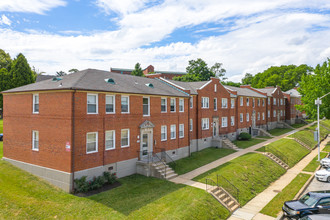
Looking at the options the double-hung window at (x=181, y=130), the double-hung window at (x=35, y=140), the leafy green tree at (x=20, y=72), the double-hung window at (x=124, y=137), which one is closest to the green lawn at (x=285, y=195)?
the double-hung window at (x=181, y=130)

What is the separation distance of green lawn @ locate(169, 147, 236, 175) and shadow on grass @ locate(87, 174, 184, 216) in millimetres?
3646

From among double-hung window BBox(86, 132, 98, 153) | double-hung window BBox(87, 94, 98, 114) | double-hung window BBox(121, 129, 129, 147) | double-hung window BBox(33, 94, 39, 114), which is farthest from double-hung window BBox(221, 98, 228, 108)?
double-hung window BBox(33, 94, 39, 114)

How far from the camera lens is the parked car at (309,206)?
14352 millimetres

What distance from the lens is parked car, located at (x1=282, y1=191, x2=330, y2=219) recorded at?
1435 centimetres

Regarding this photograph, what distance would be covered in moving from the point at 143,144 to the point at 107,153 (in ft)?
13.8

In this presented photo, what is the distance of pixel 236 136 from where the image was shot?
→ 3841 cm

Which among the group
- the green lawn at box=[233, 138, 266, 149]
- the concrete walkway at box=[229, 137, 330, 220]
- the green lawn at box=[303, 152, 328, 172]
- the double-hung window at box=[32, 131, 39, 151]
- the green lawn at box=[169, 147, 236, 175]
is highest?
the double-hung window at box=[32, 131, 39, 151]

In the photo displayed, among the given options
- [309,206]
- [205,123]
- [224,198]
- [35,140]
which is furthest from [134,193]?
[205,123]

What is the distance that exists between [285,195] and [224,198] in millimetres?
5610

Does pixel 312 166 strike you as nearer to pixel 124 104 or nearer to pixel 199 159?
pixel 199 159

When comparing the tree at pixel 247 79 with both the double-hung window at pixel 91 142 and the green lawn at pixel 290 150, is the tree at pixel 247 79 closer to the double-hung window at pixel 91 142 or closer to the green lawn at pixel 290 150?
the green lawn at pixel 290 150

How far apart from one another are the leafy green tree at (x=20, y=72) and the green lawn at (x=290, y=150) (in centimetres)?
4787

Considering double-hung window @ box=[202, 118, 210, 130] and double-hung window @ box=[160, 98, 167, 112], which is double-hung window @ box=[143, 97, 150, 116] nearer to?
double-hung window @ box=[160, 98, 167, 112]

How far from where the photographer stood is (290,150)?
109ft
